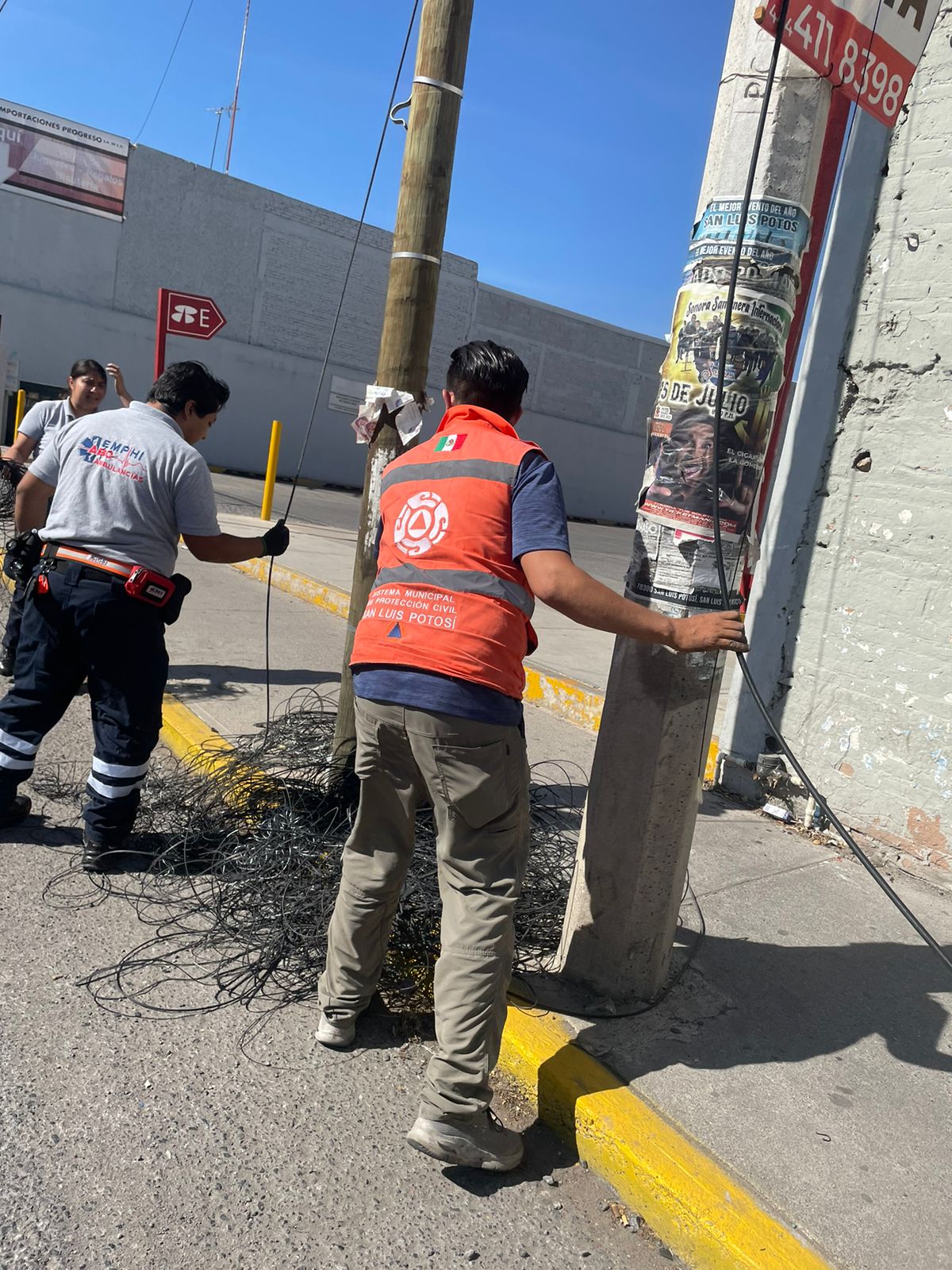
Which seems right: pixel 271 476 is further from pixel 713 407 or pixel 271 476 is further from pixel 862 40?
pixel 713 407

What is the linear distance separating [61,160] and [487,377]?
89.0ft

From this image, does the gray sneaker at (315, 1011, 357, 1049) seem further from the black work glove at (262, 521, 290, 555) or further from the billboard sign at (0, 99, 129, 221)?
the billboard sign at (0, 99, 129, 221)

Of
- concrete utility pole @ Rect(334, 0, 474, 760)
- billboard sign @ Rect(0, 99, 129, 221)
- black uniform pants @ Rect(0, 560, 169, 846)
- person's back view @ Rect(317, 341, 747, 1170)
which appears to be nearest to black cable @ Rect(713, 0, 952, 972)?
person's back view @ Rect(317, 341, 747, 1170)

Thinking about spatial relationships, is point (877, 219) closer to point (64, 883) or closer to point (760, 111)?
point (760, 111)

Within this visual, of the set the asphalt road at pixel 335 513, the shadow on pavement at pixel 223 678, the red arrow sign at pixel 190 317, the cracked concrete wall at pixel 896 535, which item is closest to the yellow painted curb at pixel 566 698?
the shadow on pavement at pixel 223 678

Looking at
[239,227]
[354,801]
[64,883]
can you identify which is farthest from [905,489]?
[239,227]

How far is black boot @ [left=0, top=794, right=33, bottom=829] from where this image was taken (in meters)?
4.02

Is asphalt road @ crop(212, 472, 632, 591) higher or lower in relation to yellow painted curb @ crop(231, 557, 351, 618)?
higher

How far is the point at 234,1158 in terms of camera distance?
2414 millimetres

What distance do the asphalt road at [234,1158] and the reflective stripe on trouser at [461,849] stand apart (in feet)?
0.81

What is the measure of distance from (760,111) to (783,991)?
271 cm

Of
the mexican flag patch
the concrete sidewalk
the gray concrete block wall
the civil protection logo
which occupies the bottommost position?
the concrete sidewalk

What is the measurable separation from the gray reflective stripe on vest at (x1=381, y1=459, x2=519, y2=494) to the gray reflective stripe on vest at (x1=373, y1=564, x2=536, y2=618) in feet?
0.82

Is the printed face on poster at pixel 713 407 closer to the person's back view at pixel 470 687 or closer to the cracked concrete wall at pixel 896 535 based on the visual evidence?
the person's back view at pixel 470 687
